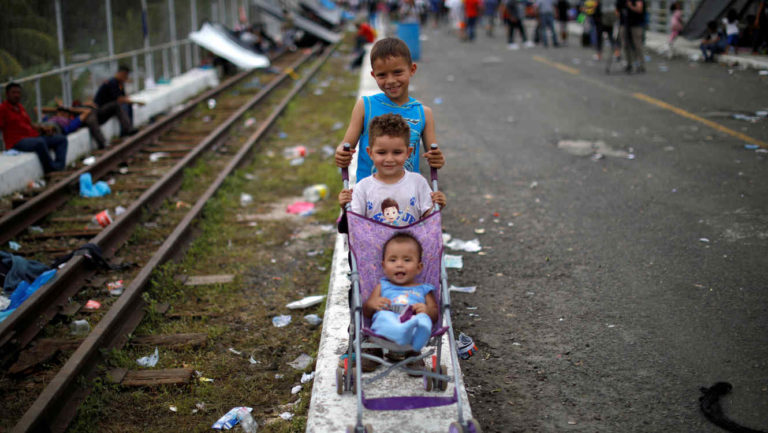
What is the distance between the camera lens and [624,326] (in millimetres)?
4480

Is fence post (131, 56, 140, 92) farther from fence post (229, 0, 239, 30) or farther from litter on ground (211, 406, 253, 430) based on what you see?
litter on ground (211, 406, 253, 430)

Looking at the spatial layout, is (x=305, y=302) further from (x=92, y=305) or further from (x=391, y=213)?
(x=391, y=213)

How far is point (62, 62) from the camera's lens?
11.3 meters

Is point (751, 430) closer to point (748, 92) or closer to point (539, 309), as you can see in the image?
point (539, 309)

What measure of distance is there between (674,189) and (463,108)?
6183 mm

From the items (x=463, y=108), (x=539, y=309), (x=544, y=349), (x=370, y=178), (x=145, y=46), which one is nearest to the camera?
(x=370, y=178)

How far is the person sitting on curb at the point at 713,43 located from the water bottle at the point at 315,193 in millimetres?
12640

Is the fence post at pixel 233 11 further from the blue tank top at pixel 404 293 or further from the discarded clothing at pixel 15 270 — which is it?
the blue tank top at pixel 404 293

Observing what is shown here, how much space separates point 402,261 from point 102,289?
3.43 m

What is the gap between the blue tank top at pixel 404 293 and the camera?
3316mm

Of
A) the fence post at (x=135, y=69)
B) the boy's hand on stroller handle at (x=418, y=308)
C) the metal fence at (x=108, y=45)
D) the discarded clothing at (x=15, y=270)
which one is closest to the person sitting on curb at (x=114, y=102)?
the metal fence at (x=108, y=45)

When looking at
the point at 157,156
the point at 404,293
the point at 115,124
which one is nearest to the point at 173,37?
the point at 115,124

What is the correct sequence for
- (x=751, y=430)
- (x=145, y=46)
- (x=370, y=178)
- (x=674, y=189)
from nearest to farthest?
(x=751, y=430) < (x=370, y=178) < (x=674, y=189) < (x=145, y=46)

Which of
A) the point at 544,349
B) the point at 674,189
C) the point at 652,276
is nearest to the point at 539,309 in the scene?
the point at 544,349
